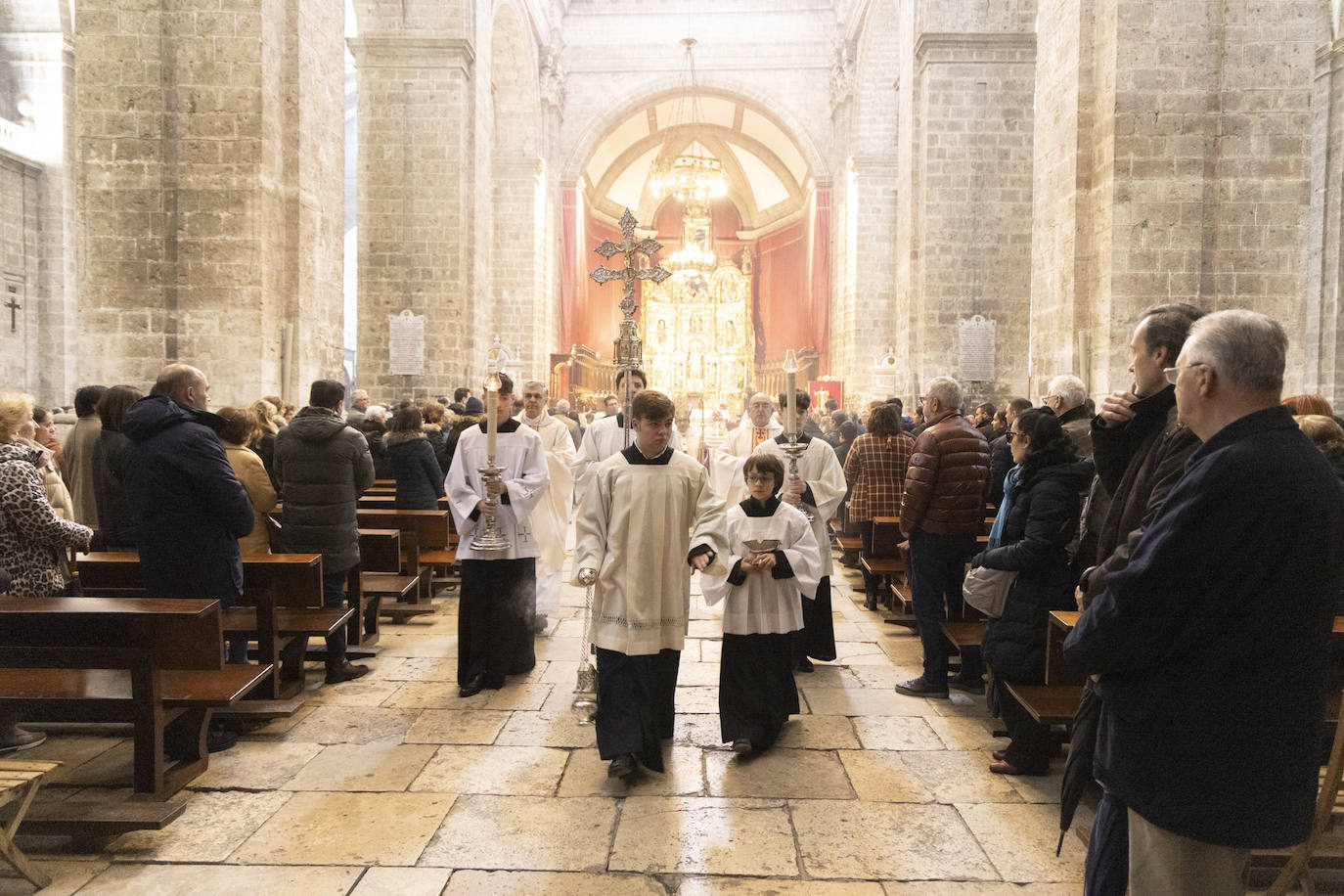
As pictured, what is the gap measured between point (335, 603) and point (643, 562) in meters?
2.30

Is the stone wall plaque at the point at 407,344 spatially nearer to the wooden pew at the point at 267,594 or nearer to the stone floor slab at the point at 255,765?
the wooden pew at the point at 267,594

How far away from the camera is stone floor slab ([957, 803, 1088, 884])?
3.09 metres

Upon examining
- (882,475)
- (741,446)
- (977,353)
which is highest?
(977,353)

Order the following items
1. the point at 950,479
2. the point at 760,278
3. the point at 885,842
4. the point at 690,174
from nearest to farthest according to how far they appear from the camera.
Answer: the point at 885,842
the point at 950,479
the point at 690,174
the point at 760,278

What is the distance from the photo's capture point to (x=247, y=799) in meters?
3.60

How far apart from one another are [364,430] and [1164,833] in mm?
6786

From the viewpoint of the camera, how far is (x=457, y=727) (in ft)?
14.5

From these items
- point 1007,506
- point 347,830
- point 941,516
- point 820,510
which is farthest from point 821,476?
point 347,830

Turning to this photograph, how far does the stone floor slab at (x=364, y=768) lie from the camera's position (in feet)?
12.3

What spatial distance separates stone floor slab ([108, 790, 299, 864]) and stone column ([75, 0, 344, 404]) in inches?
203

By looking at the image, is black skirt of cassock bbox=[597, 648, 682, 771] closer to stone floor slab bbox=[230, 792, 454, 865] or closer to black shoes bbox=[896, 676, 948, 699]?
stone floor slab bbox=[230, 792, 454, 865]

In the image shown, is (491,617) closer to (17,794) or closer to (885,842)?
(17,794)

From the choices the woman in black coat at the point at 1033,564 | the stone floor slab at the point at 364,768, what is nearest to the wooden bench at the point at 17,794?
the stone floor slab at the point at 364,768

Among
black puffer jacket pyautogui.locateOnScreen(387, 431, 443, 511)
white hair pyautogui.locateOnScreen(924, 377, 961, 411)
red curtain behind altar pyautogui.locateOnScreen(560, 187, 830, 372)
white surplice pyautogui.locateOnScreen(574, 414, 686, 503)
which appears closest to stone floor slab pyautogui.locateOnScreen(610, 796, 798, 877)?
white hair pyautogui.locateOnScreen(924, 377, 961, 411)
